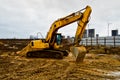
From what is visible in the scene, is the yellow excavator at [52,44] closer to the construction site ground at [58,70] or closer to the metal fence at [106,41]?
the construction site ground at [58,70]

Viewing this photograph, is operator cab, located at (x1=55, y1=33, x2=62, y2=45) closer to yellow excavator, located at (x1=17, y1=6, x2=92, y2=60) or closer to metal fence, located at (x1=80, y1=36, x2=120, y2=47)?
yellow excavator, located at (x1=17, y1=6, x2=92, y2=60)

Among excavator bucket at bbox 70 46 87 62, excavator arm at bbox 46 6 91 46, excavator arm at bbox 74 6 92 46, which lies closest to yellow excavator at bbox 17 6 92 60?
excavator arm at bbox 46 6 91 46

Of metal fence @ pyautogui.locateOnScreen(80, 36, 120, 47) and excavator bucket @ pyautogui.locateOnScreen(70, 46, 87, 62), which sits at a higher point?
metal fence @ pyautogui.locateOnScreen(80, 36, 120, 47)

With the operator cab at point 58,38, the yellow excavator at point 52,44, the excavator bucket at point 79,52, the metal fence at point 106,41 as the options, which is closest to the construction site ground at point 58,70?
the excavator bucket at point 79,52

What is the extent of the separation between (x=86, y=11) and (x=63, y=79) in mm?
10617

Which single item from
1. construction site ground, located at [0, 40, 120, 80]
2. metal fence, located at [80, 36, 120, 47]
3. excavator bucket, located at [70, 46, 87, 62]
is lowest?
construction site ground, located at [0, 40, 120, 80]

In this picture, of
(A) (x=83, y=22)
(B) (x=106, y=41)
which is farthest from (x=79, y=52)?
(B) (x=106, y=41)

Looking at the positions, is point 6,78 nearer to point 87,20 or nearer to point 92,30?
point 87,20

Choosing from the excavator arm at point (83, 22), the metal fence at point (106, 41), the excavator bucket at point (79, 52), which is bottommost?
the excavator bucket at point (79, 52)

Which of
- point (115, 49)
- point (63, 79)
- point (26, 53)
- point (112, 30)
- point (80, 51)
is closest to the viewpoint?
point (63, 79)

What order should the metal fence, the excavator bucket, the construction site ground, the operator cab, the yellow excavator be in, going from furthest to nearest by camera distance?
the metal fence
the operator cab
the yellow excavator
the excavator bucket
the construction site ground

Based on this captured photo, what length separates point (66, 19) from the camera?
24859 millimetres

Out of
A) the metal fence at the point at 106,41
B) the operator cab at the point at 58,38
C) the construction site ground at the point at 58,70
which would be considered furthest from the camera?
the metal fence at the point at 106,41

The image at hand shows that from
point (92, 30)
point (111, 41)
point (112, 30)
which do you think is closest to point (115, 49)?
point (111, 41)
